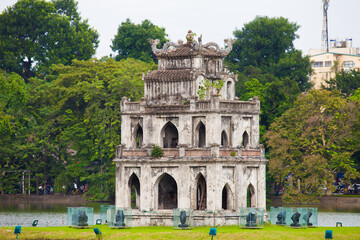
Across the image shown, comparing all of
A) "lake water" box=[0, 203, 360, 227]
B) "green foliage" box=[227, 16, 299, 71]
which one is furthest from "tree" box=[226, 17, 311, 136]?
"lake water" box=[0, 203, 360, 227]

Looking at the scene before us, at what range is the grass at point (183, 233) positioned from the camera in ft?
190

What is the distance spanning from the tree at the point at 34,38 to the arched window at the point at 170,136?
5292cm

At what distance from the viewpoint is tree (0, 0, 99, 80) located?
11994cm

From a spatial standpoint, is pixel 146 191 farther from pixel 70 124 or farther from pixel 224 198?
pixel 70 124

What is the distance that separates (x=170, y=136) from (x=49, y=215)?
18.3 metres

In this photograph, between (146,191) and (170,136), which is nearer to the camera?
(146,191)

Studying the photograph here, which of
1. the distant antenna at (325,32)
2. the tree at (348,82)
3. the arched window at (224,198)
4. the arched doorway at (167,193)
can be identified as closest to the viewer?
the arched window at (224,198)

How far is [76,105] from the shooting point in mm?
100125

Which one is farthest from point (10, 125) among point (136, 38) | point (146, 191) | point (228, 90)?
point (146, 191)

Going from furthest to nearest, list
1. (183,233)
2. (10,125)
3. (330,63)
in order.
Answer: (330,63), (10,125), (183,233)

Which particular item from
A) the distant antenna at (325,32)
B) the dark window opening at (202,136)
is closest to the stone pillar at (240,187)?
the dark window opening at (202,136)

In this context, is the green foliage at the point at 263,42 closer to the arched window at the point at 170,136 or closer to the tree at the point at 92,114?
the tree at the point at 92,114

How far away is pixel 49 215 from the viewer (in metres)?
82.2

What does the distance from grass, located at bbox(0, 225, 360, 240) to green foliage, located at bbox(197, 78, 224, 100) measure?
985cm
